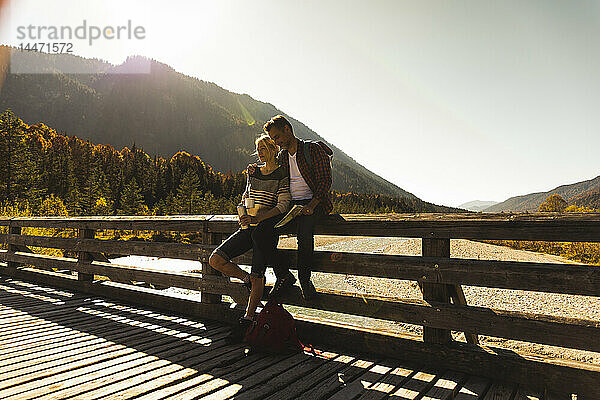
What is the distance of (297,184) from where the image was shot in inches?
172

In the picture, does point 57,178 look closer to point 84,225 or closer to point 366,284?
point 366,284

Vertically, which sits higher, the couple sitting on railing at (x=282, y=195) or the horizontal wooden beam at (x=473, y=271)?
the couple sitting on railing at (x=282, y=195)

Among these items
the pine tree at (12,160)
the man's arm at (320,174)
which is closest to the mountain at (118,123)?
the pine tree at (12,160)

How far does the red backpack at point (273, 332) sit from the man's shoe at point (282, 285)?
0.27 m

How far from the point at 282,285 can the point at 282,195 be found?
3.29ft

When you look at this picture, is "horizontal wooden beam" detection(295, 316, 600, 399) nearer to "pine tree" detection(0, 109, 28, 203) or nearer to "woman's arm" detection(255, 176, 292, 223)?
"woman's arm" detection(255, 176, 292, 223)

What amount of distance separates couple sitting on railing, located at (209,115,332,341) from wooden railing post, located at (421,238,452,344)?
3.61 ft

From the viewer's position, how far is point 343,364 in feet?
12.4

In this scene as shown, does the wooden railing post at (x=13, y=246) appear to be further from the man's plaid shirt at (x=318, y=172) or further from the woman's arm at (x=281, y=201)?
the man's plaid shirt at (x=318, y=172)

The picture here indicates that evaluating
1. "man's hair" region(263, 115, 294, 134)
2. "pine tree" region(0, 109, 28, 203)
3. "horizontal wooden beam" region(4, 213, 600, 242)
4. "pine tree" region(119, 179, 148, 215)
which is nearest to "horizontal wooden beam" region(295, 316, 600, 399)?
"horizontal wooden beam" region(4, 213, 600, 242)

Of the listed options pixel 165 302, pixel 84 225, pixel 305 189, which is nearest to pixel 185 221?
pixel 165 302

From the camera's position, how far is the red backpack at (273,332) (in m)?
4.04

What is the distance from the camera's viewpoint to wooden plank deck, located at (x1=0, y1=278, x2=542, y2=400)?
3143mm

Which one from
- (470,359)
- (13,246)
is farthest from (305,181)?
(13,246)
